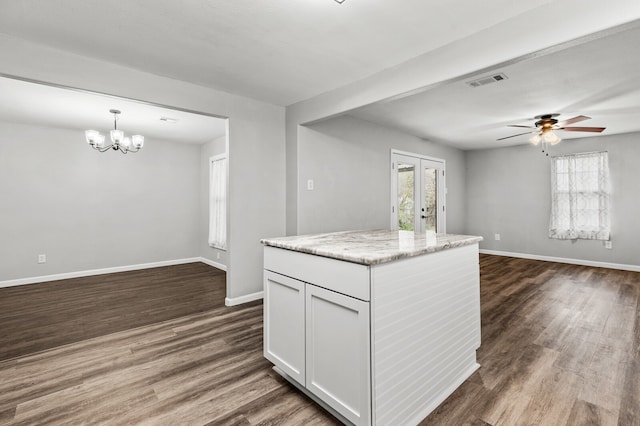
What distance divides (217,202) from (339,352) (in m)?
4.64

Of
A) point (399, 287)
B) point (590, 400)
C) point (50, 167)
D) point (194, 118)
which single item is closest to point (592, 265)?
point (590, 400)

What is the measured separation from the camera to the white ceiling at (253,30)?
6.41 feet

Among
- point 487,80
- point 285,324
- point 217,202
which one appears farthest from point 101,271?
point 487,80

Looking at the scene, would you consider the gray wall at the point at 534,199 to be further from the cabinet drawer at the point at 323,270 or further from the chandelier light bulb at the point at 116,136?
the chandelier light bulb at the point at 116,136

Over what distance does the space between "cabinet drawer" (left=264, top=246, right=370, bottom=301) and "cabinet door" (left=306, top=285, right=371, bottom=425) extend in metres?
0.04

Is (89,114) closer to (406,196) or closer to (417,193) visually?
(406,196)

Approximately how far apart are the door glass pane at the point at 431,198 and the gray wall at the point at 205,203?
3915 millimetres

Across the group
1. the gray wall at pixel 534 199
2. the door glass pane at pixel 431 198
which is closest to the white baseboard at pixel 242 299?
the door glass pane at pixel 431 198

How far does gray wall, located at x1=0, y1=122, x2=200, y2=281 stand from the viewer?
454 centimetres

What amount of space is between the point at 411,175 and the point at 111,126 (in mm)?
4989

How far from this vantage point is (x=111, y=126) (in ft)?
15.8

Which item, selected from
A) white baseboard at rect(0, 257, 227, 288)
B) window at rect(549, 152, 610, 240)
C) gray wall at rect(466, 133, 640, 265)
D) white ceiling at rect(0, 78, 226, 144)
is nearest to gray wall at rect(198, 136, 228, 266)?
white baseboard at rect(0, 257, 227, 288)

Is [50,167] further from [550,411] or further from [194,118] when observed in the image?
[550,411]

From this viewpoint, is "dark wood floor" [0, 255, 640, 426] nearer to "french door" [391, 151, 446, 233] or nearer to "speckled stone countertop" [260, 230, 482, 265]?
"speckled stone countertop" [260, 230, 482, 265]
